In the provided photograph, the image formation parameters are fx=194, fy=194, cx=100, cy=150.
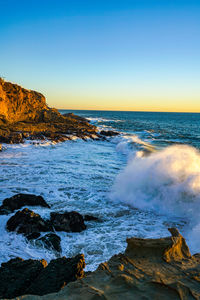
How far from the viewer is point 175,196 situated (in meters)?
7.81

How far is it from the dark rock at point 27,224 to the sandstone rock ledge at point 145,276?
120 inches

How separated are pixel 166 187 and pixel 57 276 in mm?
6492

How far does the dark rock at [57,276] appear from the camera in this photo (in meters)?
2.69

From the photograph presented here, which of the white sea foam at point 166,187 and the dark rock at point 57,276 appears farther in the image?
the white sea foam at point 166,187

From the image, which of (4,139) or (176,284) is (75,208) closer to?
(176,284)

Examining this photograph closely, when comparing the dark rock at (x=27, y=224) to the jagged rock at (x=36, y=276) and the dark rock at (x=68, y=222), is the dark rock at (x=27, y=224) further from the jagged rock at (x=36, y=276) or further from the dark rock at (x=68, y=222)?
the jagged rock at (x=36, y=276)

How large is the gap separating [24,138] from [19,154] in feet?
19.5

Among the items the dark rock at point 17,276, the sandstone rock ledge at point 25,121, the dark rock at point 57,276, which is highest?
the sandstone rock ledge at point 25,121

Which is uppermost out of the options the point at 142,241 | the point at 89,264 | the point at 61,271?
the point at 142,241

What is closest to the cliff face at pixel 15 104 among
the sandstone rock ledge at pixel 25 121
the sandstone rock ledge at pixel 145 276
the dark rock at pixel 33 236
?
the sandstone rock ledge at pixel 25 121

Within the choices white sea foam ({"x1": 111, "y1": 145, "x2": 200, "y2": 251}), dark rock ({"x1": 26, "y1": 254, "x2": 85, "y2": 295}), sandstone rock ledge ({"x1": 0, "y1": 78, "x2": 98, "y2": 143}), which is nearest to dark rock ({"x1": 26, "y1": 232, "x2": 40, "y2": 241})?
dark rock ({"x1": 26, "y1": 254, "x2": 85, "y2": 295})

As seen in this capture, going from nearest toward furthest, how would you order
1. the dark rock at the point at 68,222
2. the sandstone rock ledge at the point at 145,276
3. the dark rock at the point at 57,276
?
the sandstone rock ledge at the point at 145,276 < the dark rock at the point at 57,276 < the dark rock at the point at 68,222

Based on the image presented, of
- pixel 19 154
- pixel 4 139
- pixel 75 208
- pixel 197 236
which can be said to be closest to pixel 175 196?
pixel 197 236

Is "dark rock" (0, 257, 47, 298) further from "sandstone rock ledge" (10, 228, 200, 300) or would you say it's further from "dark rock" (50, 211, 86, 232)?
"dark rock" (50, 211, 86, 232)
